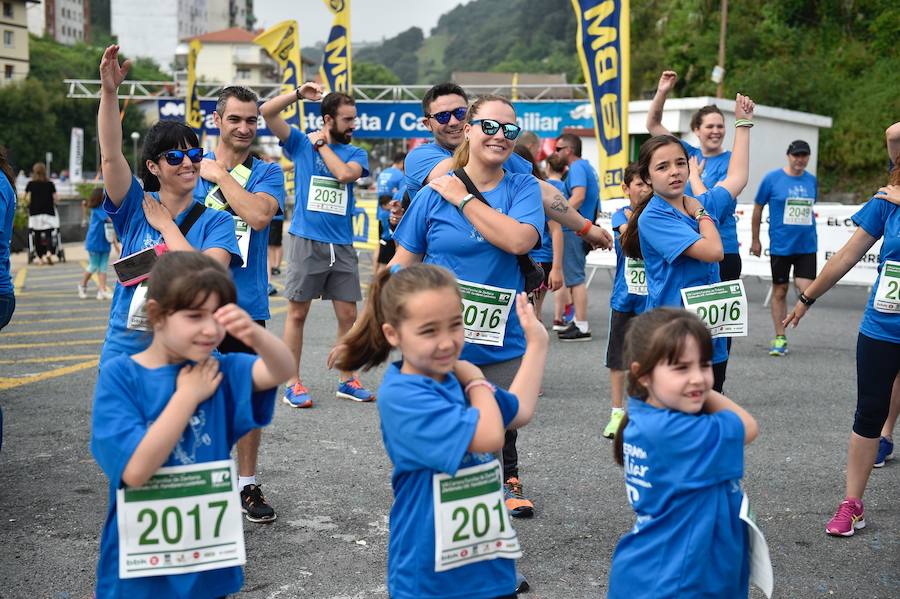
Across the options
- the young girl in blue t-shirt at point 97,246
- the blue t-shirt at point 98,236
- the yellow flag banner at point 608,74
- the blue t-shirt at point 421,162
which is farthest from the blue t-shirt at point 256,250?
the blue t-shirt at point 98,236

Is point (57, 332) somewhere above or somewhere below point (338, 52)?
below

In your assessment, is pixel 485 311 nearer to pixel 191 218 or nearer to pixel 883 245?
pixel 191 218

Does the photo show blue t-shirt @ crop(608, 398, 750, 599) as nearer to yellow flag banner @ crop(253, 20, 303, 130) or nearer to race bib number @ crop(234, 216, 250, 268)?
race bib number @ crop(234, 216, 250, 268)

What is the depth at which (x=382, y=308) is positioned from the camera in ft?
10.0

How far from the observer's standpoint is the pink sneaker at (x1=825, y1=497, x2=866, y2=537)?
4867 millimetres

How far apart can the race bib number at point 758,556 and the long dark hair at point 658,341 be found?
0.44 meters

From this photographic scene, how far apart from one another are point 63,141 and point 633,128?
6937cm

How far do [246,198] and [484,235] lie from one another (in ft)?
4.85

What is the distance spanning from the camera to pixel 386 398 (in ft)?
9.30

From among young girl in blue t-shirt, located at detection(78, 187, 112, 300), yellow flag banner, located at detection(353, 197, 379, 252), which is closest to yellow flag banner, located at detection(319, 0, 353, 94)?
yellow flag banner, located at detection(353, 197, 379, 252)

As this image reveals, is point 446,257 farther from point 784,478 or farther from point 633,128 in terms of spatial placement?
point 633,128

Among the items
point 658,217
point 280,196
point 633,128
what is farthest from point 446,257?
point 633,128

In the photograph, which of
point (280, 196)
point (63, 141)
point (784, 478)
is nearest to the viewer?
point (280, 196)

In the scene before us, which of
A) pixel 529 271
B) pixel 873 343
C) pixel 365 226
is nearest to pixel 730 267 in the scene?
pixel 873 343
